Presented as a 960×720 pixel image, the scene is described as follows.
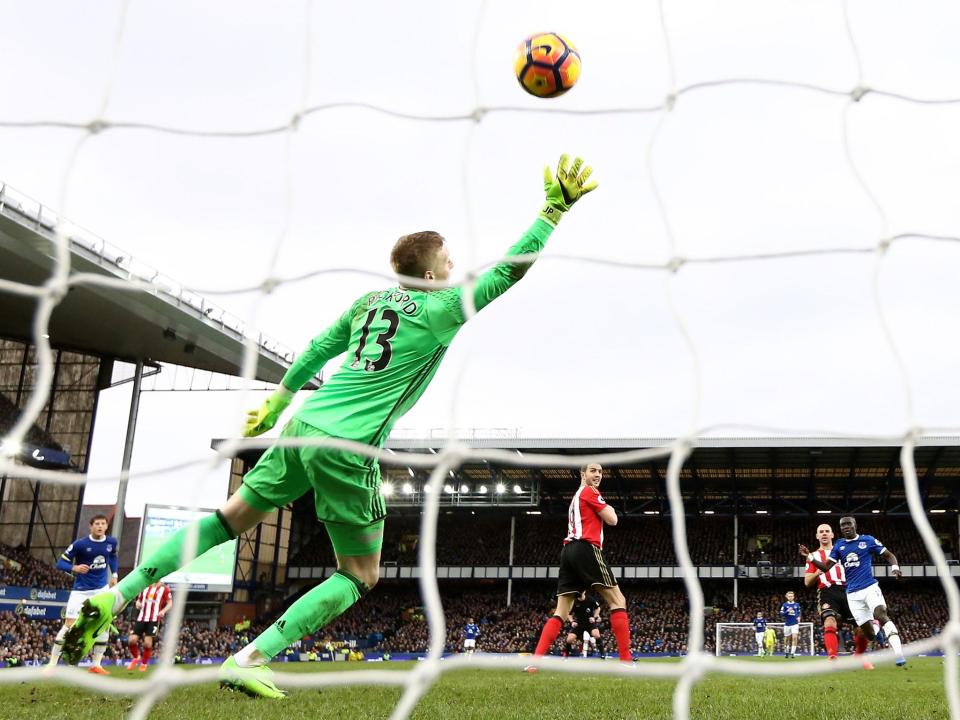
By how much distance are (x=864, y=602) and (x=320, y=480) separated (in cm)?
739

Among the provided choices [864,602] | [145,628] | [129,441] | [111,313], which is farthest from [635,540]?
[864,602]

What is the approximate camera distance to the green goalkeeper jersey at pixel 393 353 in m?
3.59

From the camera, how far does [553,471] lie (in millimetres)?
36125

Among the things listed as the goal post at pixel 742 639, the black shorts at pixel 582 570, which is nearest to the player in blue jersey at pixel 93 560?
the black shorts at pixel 582 570

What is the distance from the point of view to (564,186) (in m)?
3.76

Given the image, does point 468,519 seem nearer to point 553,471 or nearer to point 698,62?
point 553,471

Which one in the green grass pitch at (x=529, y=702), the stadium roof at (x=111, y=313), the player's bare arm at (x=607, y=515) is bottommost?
the green grass pitch at (x=529, y=702)

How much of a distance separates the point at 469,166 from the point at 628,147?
1.14 metres

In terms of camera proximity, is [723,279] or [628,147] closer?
[723,279]

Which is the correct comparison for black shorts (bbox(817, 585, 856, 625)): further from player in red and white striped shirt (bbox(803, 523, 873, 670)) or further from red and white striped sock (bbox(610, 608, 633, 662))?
red and white striped sock (bbox(610, 608, 633, 662))

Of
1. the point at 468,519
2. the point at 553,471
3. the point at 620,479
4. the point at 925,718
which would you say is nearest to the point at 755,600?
the point at 620,479

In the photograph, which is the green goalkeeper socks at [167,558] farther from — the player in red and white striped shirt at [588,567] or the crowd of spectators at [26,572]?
the crowd of spectators at [26,572]

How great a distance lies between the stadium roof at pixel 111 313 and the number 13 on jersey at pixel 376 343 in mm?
18422

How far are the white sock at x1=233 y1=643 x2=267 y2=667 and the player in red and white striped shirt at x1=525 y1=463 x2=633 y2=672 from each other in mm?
3672
